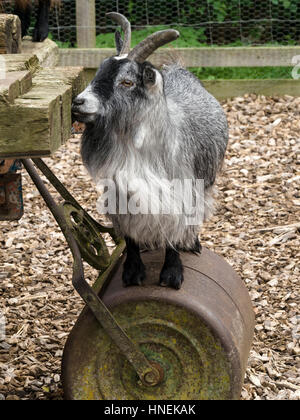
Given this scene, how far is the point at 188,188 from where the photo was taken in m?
2.53

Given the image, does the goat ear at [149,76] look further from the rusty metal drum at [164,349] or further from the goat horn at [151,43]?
the rusty metal drum at [164,349]

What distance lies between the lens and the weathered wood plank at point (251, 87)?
19.2ft

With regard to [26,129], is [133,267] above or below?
below

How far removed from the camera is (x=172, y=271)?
2.56 meters

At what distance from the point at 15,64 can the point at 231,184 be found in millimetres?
2861

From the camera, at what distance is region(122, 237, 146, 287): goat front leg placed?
2.56 metres

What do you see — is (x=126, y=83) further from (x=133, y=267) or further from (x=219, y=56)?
(x=219, y=56)

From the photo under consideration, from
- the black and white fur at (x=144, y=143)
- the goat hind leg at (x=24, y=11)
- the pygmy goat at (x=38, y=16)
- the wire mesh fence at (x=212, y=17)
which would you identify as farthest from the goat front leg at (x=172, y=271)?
the wire mesh fence at (x=212, y=17)

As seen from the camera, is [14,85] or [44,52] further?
[44,52]

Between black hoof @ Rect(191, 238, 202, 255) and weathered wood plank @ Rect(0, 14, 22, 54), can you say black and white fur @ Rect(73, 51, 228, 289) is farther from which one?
weathered wood plank @ Rect(0, 14, 22, 54)

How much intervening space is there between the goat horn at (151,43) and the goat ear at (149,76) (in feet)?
0.17

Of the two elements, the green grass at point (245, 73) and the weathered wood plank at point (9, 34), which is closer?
the weathered wood plank at point (9, 34)

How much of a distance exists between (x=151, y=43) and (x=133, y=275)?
0.86m

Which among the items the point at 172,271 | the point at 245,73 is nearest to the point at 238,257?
the point at 172,271
